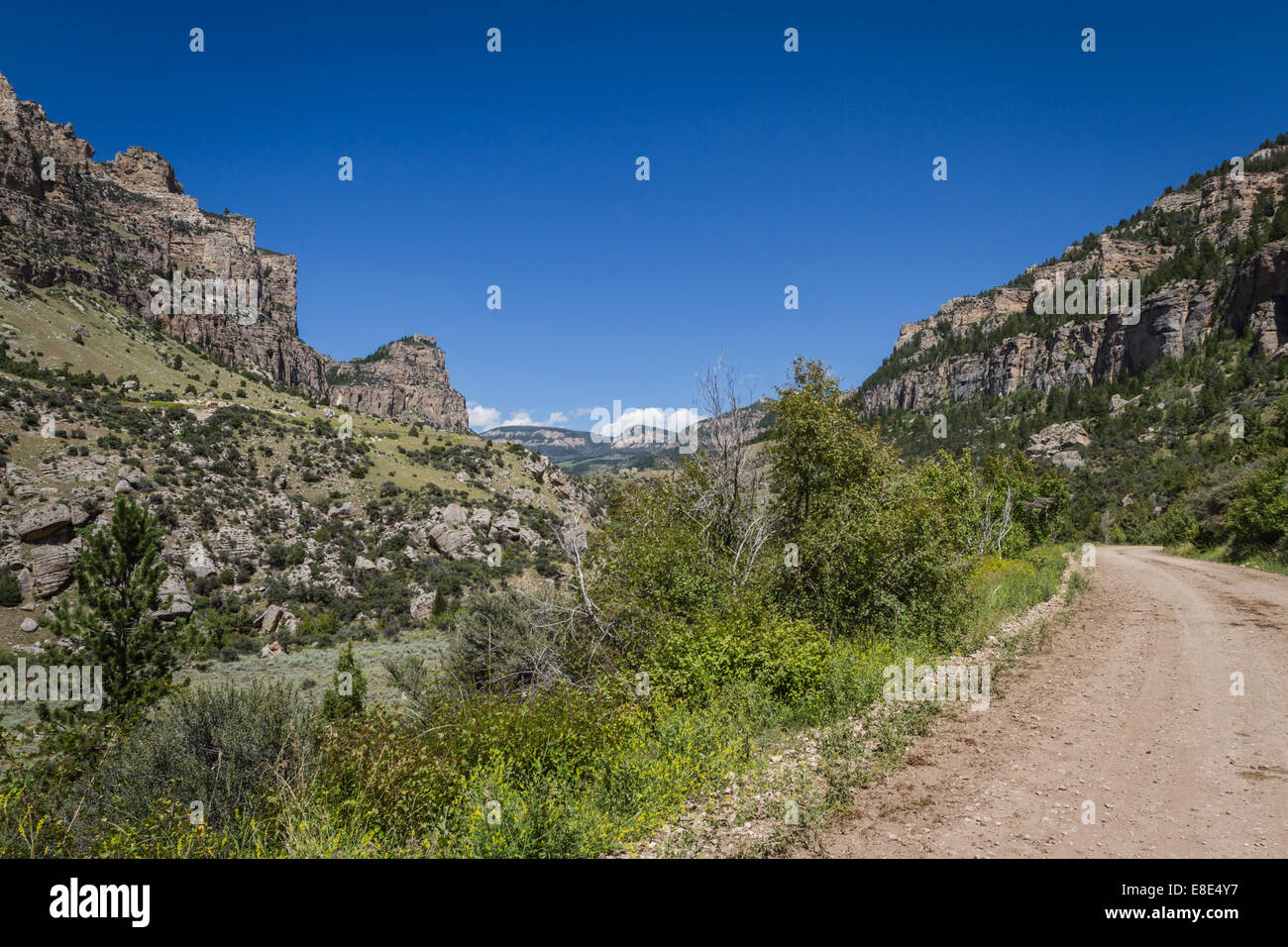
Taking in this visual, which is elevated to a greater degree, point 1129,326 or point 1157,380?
point 1129,326

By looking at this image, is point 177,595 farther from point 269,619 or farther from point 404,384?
point 404,384

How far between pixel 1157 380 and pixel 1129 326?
32132mm

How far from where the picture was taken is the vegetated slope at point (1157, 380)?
97.0 feet

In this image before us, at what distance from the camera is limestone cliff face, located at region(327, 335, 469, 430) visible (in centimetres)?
14500

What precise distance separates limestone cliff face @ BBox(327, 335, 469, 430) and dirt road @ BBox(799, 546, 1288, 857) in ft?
470

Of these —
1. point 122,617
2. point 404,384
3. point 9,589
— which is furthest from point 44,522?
point 404,384

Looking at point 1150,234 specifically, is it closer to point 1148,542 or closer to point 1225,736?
point 1148,542

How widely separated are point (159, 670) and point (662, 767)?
46.1 ft

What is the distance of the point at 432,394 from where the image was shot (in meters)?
164

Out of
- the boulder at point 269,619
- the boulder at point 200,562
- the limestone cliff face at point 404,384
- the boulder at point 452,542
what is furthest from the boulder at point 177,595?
the limestone cliff face at point 404,384

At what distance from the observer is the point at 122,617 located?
42.1ft

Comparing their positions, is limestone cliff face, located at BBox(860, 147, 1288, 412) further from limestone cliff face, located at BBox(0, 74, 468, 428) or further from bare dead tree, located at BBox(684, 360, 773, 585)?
limestone cliff face, located at BBox(0, 74, 468, 428)

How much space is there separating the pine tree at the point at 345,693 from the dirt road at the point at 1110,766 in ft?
27.3

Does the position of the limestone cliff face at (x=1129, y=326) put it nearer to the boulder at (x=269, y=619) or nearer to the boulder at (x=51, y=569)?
the boulder at (x=269, y=619)
